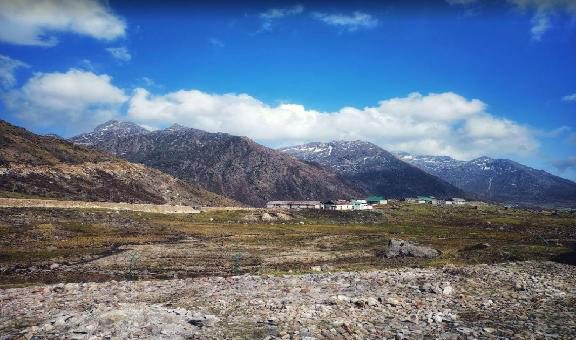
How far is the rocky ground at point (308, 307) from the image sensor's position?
62.8 ft

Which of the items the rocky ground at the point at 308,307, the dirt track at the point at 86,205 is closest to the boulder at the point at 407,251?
the rocky ground at the point at 308,307

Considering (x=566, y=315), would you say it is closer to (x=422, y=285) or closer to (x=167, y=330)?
(x=422, y=285)

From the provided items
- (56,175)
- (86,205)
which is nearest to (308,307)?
(86,205)

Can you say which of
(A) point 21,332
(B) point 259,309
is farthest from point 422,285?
(A) point 21,332

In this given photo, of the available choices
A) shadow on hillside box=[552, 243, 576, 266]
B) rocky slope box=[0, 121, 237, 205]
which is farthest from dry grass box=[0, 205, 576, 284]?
rocky slope box=[0, 121, 237, 205]

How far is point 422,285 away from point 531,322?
9842mm

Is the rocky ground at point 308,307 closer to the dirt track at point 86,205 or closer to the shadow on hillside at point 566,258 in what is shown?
the shadow on hillside at point 566,258

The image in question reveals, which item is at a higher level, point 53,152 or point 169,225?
point 53,152

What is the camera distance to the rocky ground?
19.2 metres

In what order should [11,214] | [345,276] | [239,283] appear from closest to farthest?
[239,283] < [345,276] < [11,214]

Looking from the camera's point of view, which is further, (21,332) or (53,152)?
(53,152)

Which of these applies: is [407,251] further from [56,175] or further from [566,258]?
[56,175]

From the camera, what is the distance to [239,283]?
113ft

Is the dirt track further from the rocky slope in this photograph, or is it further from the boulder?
the boulder
